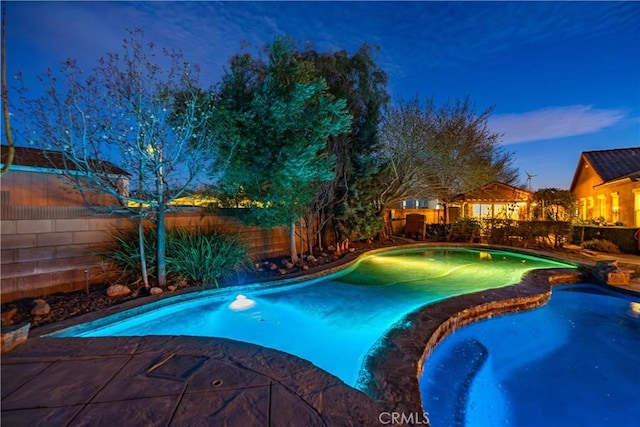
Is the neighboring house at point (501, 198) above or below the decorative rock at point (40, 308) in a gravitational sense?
above

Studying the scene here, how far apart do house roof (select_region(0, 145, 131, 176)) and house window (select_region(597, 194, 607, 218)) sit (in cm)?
2004

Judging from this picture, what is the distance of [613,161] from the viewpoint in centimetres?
1518

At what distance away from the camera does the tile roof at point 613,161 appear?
14.0m

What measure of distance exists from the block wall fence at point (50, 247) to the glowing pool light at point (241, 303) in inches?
87.7

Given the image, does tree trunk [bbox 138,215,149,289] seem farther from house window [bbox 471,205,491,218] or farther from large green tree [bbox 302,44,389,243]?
house window [bbox 471,205,491,218]

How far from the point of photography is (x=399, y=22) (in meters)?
7.12

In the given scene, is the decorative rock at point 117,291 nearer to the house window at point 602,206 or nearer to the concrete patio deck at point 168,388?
the concrete patio deck at point 168,388

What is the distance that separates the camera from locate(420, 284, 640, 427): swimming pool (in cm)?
299

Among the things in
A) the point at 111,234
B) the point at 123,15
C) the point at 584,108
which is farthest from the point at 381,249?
the point at 584,108

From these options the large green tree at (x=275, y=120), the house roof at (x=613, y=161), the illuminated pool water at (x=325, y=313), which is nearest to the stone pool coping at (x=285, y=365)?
the illuminated pool water at (x=325, y=313)

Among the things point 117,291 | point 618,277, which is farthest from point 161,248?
point 618,277

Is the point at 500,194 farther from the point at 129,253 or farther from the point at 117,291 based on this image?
the point at 117,291

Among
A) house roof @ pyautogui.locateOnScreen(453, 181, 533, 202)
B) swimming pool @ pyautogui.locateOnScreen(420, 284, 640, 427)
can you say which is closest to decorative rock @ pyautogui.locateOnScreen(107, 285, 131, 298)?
swimming pool @ pyautogui.locateOnScreen(420, 284, 640, 427)

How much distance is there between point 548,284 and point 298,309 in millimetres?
5371
